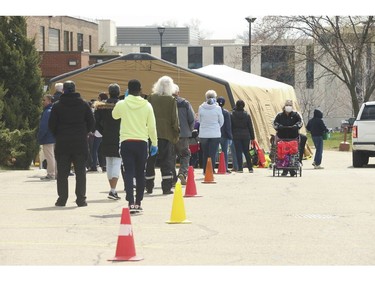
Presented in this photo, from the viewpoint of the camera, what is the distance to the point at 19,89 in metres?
27.6

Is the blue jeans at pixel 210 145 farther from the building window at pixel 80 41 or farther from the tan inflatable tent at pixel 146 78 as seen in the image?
the building window at pixel 80 41

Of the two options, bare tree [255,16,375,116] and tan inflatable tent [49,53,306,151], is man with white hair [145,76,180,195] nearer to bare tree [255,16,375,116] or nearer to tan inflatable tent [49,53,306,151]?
tan inflatable tent [49,53,306,151]

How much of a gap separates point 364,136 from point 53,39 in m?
35.3

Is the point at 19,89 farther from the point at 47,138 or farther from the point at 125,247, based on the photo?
the point at 125,247

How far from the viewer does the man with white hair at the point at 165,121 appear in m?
17.3

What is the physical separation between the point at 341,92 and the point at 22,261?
4105 inches

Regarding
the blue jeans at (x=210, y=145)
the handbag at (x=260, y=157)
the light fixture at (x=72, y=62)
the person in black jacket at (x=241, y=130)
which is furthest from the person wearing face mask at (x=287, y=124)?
the light fixture at (x=72, y=62)

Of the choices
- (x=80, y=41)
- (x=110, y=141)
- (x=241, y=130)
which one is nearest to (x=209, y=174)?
(x=110, y=141)

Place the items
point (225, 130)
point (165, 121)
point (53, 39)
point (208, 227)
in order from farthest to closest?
1. point (53, 39)
2. point (225, 130)
3. point (165, 121)
4. point (208, 227)

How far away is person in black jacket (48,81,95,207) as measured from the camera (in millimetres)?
15680

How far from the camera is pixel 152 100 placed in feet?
56.9

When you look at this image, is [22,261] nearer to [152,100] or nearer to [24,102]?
[152,100]
